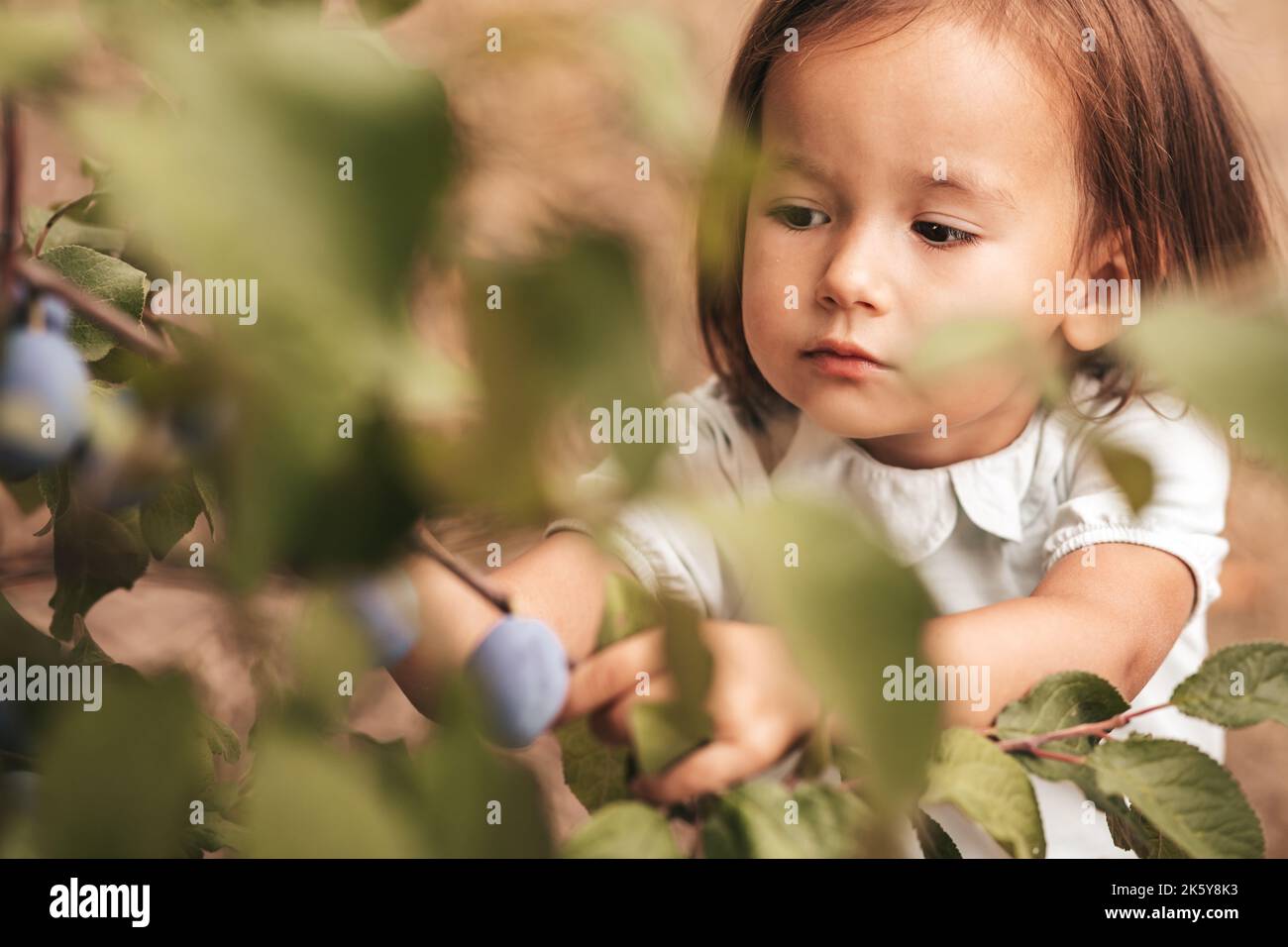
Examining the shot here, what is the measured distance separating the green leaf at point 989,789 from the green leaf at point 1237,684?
3.4 inches

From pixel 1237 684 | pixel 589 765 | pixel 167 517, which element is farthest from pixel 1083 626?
pixel 167 517

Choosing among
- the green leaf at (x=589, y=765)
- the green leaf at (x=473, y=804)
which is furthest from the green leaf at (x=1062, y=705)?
the green leaf at (x=473, y=804)

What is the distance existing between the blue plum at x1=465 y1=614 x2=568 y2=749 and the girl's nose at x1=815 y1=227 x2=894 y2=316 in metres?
0.19

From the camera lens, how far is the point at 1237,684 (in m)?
0.33

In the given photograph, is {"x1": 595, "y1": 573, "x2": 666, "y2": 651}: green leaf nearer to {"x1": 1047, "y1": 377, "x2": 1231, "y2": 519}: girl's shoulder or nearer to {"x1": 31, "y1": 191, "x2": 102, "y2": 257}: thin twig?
{"x1": 31, "y1": 191, "x2": 102, "y2": 257}: thin twig

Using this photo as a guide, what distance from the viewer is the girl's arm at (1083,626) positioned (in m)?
0.39

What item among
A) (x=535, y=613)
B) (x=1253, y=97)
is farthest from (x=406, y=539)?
(x=1253, y=97)

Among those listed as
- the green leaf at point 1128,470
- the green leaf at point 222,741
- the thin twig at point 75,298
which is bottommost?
the green leaf at point 222,741

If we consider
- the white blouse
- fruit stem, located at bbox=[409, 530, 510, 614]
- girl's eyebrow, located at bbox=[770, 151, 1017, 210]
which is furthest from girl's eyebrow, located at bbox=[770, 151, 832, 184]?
fruit stem, located at bbox=[409, 530, 510, 614]

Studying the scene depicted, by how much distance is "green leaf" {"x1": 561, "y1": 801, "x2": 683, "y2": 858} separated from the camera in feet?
0.72

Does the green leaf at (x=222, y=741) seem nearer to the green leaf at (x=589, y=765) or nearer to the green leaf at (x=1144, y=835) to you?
the green leaf at (x=589, y=765)

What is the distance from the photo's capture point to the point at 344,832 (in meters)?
0.13
